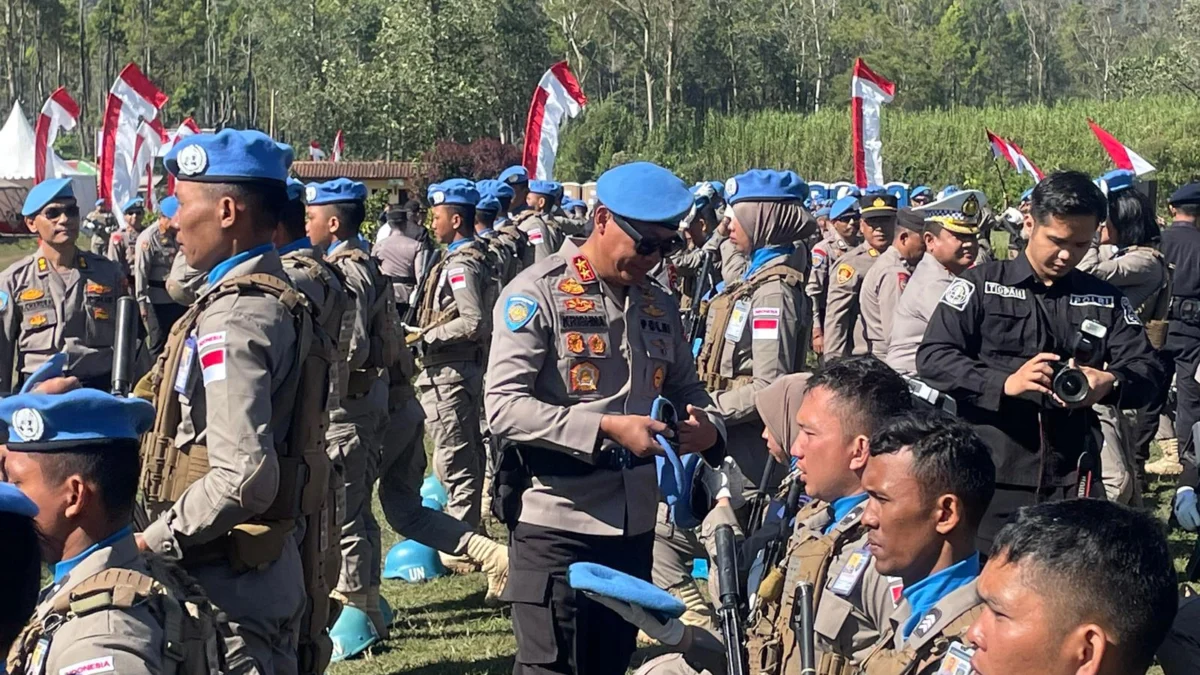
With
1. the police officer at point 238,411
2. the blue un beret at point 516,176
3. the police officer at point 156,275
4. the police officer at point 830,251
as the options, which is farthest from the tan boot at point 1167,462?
the police officer at point 238,411

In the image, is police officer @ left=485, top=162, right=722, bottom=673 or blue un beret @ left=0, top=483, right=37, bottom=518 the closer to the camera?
blue un beret @ left=0, top=483, right=37, bottom=518

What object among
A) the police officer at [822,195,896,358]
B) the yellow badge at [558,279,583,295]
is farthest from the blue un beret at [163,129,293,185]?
the police officer at [822,195,896,358]

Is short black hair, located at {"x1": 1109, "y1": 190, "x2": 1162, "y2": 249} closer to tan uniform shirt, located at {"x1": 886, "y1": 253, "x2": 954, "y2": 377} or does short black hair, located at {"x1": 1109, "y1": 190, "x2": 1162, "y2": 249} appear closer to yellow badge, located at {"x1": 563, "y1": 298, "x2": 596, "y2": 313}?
tan uniform shirt, located at {"x1": 886, "y1": 253, "x2": 954, "y2": 377}

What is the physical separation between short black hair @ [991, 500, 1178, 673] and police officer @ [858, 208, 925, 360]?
6.53 metres

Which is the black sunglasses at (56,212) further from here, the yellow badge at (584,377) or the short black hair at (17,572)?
the short black hair at (17,572)

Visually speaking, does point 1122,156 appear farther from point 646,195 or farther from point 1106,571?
point 1106,571

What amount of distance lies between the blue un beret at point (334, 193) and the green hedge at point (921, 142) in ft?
96.0

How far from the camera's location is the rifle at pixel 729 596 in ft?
10.7

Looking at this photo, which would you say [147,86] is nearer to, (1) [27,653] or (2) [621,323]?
(2) [621,323]

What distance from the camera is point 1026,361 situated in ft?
18.9

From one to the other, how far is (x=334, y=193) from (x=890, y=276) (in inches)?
139

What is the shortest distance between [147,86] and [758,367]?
15231 millimetres

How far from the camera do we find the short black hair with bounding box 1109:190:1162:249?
925 cm

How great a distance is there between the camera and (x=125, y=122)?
19.7 meters
